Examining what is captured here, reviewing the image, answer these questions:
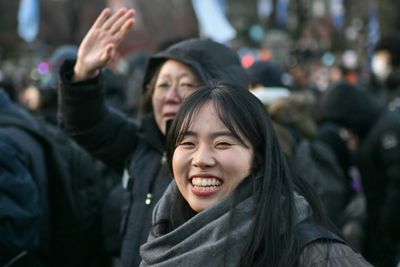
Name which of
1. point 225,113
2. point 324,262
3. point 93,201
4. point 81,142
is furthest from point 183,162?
point 93,201

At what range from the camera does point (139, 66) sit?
735cm

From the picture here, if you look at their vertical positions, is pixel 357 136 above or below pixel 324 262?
below

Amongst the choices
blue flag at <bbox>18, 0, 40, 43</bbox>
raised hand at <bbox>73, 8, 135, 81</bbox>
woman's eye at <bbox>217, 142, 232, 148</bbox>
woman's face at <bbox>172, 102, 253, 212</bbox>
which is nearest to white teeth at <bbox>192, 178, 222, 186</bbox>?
woman's face at <bbox>172, 102, 253, 212</bbox>

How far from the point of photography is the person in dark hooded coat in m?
6.09

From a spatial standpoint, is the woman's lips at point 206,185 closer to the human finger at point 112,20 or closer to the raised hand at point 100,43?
the raised hand at point 100,43

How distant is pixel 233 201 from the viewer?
107 inches

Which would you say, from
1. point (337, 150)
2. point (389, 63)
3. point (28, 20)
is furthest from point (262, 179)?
point (28, 20)

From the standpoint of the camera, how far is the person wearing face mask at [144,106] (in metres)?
3.91

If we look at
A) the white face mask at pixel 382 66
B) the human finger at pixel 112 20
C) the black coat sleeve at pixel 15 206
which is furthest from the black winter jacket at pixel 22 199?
the white face mask at pixel 382 66

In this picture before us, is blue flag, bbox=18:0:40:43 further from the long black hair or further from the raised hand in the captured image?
the long black hair

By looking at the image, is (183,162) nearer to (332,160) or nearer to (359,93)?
(332,160)

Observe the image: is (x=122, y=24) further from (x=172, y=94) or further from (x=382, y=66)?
(x=382, y=66)

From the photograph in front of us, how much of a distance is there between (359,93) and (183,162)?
3947mm

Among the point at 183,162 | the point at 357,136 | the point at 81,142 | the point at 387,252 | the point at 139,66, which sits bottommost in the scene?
the point at 387,252
